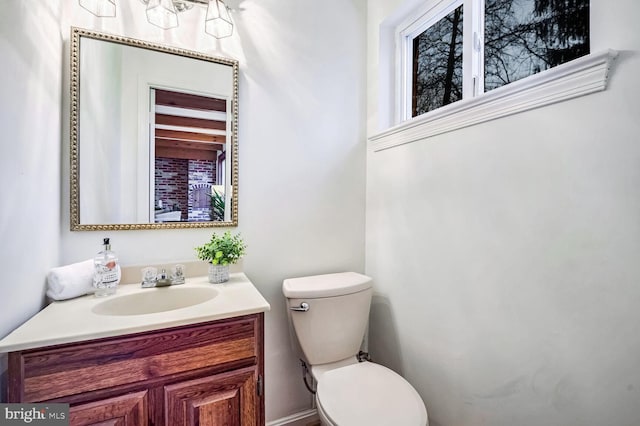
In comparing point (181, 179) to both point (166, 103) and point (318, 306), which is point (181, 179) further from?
point (318, 306)

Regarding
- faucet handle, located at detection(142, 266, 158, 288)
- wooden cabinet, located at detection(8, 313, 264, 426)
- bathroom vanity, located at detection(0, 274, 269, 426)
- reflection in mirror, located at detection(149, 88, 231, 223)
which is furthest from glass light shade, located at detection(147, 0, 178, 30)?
wooden cabinet, located at detection(8, 313, 264, 426)

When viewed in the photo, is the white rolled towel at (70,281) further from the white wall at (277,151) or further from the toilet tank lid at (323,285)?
the toilet tank lid at (323,285)

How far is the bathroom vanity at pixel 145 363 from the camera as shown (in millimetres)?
764

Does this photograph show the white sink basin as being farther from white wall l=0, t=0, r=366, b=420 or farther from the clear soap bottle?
white wall l=0, t=0, r=366, b=420

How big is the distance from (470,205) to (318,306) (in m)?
0.79

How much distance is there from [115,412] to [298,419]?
3.42 feet

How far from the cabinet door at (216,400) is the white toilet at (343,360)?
28 centimetres

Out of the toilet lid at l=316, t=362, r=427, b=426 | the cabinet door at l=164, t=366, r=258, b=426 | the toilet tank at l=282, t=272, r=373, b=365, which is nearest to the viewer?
the cabinet door at l=164, t=366, r=258, b=426

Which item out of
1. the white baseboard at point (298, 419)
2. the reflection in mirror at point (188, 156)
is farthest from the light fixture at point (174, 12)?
the white baseboard at point (298, 419)

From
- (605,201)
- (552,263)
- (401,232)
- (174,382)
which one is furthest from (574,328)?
(174,382)

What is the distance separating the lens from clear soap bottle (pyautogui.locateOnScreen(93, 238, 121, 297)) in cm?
108

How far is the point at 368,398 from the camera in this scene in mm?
1105

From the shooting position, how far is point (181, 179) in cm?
132

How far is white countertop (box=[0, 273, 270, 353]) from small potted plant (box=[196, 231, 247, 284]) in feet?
0.38
